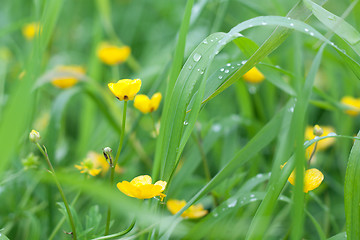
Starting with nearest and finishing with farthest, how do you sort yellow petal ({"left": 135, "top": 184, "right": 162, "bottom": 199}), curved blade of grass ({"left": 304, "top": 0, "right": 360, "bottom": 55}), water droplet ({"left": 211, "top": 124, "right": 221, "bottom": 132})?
yellow petal ({"left": 135, "top": 184, "right": 162, "bottom": 199}), curved blade of grass ({"left": 304, "top": 0, "right": 360, "bottom": 55}), water droplet ({"left": 211, "top": 124, "right": 221, "bottom": 132})

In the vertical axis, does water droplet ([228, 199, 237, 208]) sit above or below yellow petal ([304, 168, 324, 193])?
below

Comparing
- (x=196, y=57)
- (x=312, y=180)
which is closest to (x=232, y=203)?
(x=312, y=180)

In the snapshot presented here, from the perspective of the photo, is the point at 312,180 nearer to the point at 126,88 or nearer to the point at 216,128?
the point at 126,88

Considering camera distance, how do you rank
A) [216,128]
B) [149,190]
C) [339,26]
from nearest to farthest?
[149,190] → [339,26] → [216,128]

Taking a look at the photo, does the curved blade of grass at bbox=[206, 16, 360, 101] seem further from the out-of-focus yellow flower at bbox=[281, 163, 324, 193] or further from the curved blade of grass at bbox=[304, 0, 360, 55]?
the out-of-focus yellow flower at bbox=[281, 163, 324, 193]

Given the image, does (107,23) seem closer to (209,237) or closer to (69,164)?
(69,164)

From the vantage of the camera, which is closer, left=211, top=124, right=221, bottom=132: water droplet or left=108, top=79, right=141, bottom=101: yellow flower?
left=108, top=79, right=141, bottom=101: yellow flower

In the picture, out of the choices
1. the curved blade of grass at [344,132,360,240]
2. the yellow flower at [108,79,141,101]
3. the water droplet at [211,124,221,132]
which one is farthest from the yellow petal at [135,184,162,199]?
the water droplet at [211,124,221,132]
